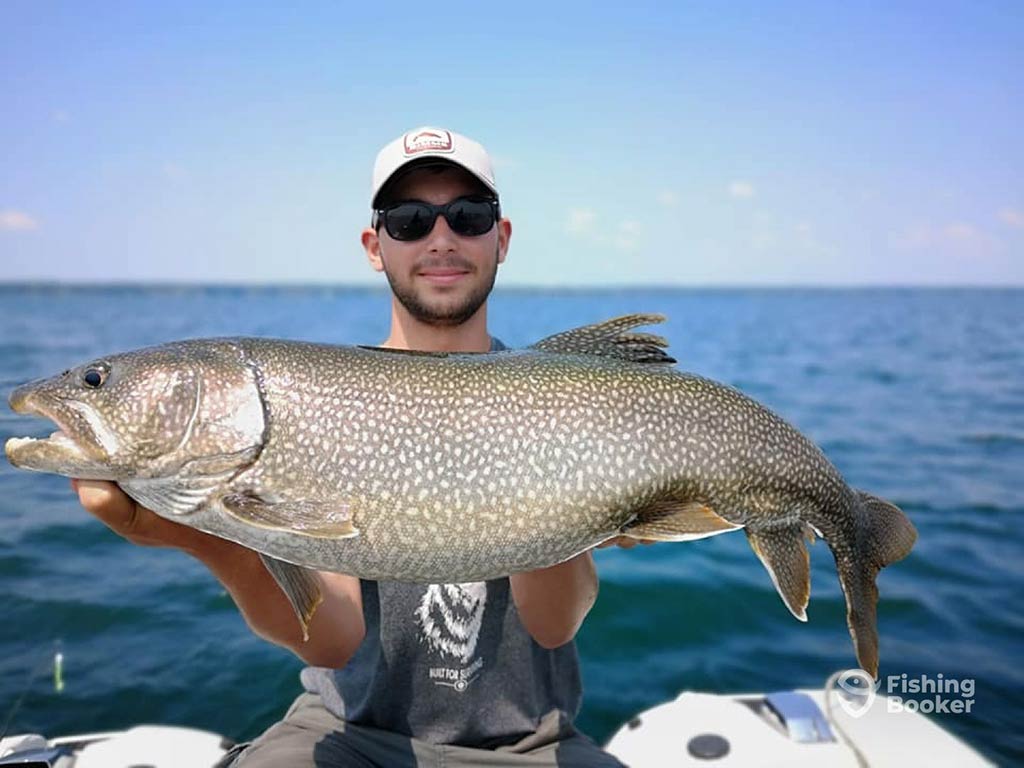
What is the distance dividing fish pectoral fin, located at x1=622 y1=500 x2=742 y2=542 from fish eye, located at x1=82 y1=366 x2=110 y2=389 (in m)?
1.95

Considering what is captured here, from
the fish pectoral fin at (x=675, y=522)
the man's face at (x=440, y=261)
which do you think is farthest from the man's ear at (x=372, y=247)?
the fish pectoral fin at (x=675, y=522)

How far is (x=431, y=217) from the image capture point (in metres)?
4.12

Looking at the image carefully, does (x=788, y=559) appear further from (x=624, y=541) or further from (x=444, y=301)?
(x=444, y=301)

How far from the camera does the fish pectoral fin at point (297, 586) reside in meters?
A: 2.84

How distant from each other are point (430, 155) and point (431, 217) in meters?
0.32

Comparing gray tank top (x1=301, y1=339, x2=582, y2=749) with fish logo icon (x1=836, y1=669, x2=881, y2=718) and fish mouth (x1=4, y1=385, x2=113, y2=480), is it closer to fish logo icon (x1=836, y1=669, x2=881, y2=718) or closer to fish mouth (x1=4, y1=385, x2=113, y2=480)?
fish mouth (x1=4, y1=385, x2=113, y2=480)

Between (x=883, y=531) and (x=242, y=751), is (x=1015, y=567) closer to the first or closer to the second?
(x=883, y=531)

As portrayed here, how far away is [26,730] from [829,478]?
5.74 meters

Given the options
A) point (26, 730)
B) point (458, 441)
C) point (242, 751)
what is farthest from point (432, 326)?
point (26, 730)

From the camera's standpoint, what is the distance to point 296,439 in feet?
8.91

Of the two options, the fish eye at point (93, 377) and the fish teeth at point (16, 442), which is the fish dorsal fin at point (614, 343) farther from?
the fish teeth at point (16, 442)

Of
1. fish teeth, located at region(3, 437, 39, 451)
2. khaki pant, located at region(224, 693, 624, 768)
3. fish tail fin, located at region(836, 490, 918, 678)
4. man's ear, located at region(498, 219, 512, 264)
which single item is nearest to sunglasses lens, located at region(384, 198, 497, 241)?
man's ear, located at region(498, 219, 512, 264)

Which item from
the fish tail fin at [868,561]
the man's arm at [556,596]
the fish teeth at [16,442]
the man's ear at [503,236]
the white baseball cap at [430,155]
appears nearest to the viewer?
the fish teeth at [16,442]

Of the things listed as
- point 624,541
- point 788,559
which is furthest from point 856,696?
point 624,541
